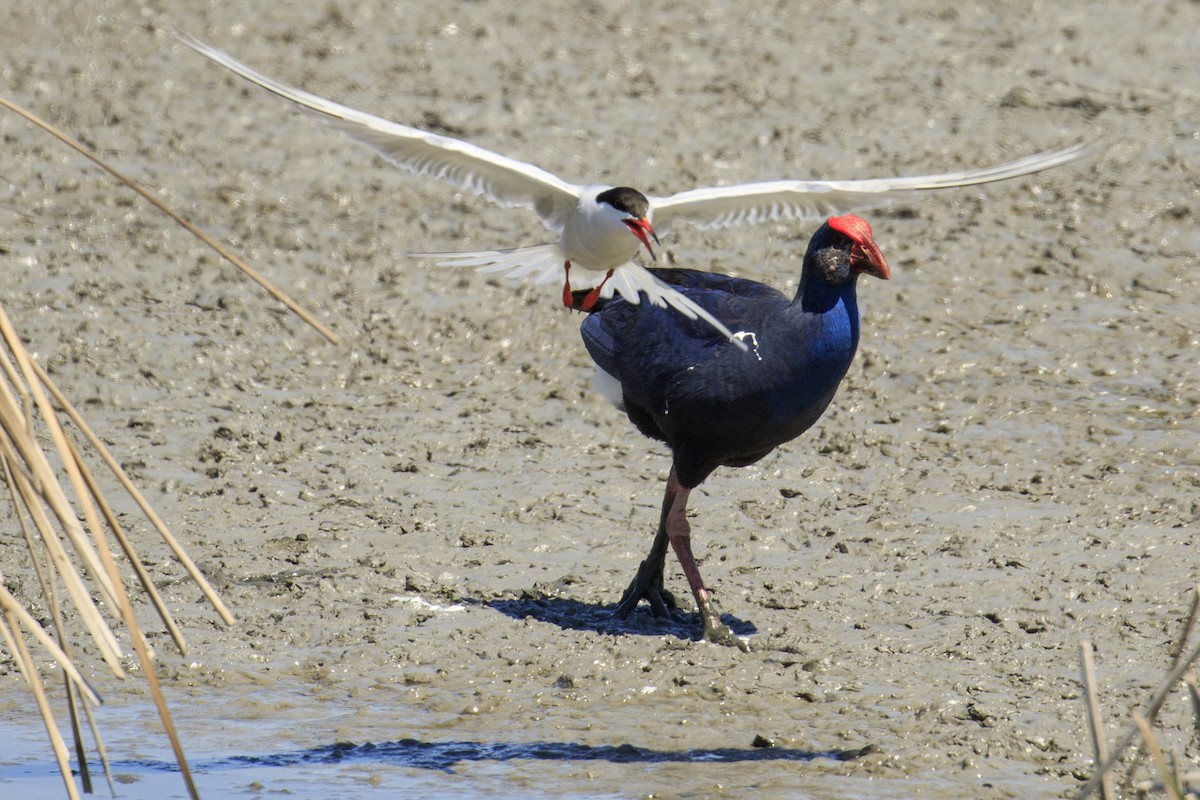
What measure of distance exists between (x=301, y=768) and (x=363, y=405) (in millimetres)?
2739

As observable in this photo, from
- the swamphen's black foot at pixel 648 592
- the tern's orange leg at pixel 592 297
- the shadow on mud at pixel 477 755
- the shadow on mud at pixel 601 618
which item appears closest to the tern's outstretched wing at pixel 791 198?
the tern's orange leg at pixel 592 297

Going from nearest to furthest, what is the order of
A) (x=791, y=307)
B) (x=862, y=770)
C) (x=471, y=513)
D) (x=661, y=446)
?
1. (x=862, y=770)
2. (x=791, y=307)
3. (x=471, y=513)
4. (x=661, y=446)

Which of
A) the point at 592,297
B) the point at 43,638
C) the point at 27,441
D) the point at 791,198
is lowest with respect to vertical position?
the point at 43,638

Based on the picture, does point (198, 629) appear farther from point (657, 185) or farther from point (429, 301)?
point (657, 185)

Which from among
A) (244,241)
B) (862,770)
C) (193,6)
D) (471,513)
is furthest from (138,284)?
(862,770)

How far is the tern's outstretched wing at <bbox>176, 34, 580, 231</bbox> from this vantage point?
5.50 m

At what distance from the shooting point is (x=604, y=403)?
737 cm

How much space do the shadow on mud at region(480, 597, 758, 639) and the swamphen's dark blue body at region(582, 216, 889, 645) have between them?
0.49ft

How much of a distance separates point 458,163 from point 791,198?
4.05 ft

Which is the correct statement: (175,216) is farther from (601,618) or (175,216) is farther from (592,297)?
(601,618)

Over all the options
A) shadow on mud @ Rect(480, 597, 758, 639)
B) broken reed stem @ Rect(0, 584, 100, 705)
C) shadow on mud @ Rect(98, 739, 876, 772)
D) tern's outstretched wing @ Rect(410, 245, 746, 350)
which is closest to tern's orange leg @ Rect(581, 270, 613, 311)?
tern's outstretched wing @ Rect(410, 245, 746, 350)

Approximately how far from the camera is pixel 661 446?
7.12 metres

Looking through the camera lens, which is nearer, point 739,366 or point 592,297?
point 739,366

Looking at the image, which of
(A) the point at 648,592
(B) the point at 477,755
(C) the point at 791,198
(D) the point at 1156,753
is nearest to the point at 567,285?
(C) the point at 791,198
